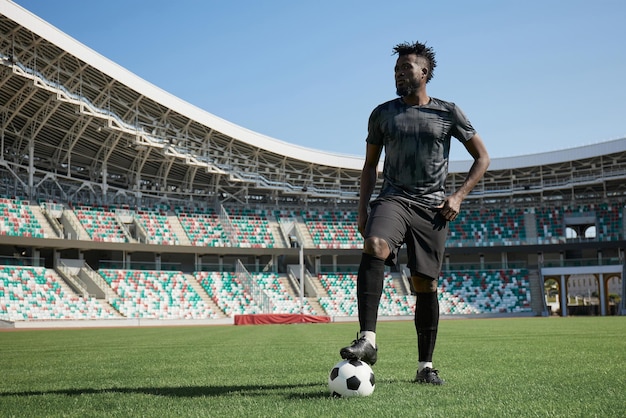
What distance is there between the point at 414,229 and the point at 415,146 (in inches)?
28.8

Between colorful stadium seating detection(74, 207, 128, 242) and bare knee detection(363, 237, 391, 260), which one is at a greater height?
colorful stadium seating detection(74, 207, 128, 242)

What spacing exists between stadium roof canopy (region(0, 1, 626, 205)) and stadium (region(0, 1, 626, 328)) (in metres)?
0.14

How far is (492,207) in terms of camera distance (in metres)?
59.1

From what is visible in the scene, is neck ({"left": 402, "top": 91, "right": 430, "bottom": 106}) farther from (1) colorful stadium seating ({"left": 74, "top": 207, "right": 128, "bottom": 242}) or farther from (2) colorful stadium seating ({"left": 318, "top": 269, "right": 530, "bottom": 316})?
(2) colorful stadium seating ({"left": 318, "top": 269, "right": 530, "bottom": 316})

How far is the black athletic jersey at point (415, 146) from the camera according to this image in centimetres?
564

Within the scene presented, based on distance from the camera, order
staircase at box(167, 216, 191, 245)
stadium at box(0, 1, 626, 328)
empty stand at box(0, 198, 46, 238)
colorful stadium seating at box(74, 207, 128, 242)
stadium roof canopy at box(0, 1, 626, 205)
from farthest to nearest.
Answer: staircase at box(167, 216, 191, 245) → colorful stadium seating at box(74, 207, 128, 242) → empty stand at box(0, 198, 46, 238) → stadium at box(0, 1, 626, 328) → stadium roof canopy at box(0, 1, 626, 205)

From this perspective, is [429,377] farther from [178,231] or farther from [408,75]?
[178,231]

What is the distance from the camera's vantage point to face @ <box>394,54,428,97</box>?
5.72m

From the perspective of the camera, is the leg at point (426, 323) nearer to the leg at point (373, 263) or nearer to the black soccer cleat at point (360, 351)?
the leg at point (373, 263)

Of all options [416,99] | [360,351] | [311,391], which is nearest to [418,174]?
[416,99]

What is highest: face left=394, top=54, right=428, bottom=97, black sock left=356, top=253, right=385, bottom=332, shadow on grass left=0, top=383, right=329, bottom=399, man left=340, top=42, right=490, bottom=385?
face left=394, top=54, right=428, bottom=97

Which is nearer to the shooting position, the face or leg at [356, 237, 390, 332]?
leg at [356, 237, 390, 332]

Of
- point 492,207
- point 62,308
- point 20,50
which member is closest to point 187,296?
point 62,308

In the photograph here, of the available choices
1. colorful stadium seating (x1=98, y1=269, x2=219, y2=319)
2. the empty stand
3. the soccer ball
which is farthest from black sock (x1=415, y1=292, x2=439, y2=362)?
the empty stand
